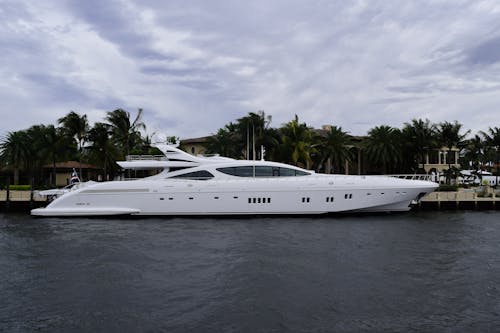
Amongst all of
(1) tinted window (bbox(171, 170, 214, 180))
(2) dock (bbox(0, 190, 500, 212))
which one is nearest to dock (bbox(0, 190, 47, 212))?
(2) dock (bbox(0, 190, 500, 212))

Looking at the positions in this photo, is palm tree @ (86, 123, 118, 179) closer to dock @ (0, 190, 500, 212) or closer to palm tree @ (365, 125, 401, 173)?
dock @ (0, 190, 500, 212)

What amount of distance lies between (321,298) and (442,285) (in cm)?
374

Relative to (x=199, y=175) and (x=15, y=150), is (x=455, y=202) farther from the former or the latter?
(x=15, y=150)

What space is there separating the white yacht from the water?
12.7 ft

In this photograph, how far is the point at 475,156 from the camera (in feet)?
197

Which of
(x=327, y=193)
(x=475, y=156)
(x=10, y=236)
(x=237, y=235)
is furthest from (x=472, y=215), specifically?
(x=475, y=156)

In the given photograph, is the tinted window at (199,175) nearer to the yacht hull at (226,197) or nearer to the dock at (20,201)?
the yacht hull at (226,197)

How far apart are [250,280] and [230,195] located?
1229cm

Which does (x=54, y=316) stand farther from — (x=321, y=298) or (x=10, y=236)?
(x=10, y=236)

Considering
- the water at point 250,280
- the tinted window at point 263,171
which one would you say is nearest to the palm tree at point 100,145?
the water at point 250,280

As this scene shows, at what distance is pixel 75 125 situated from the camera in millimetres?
41438

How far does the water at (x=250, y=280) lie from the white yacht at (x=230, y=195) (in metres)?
3.88

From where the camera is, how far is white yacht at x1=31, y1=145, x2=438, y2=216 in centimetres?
2347

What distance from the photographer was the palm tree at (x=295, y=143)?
40312mm
